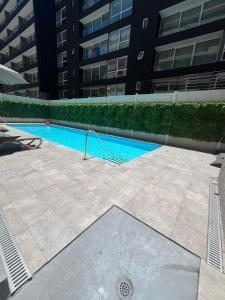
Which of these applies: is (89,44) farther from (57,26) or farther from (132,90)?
(132,90)

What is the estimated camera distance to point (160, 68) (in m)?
13.3

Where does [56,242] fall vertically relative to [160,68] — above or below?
below

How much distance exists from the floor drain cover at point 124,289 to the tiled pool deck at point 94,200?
32.2 inches

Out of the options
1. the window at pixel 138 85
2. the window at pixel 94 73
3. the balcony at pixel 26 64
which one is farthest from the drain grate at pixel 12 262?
the balcony at pixel 26 64

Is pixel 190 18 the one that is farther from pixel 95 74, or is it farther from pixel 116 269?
pixel 116 269

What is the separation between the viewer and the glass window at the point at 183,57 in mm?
11812

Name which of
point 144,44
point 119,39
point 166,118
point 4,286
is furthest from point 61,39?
point 4,286

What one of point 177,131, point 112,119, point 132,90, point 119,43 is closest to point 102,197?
point 177,131

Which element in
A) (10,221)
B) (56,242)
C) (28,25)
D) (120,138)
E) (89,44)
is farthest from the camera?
(28,25)

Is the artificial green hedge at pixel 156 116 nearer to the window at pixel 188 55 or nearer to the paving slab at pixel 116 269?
the window at pixel 188 55

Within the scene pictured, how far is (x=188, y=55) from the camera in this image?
11883 millimetres

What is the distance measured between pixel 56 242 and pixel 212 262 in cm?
235

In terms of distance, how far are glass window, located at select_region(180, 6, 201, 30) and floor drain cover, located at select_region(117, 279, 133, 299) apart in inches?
645

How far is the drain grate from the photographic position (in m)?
1.69
